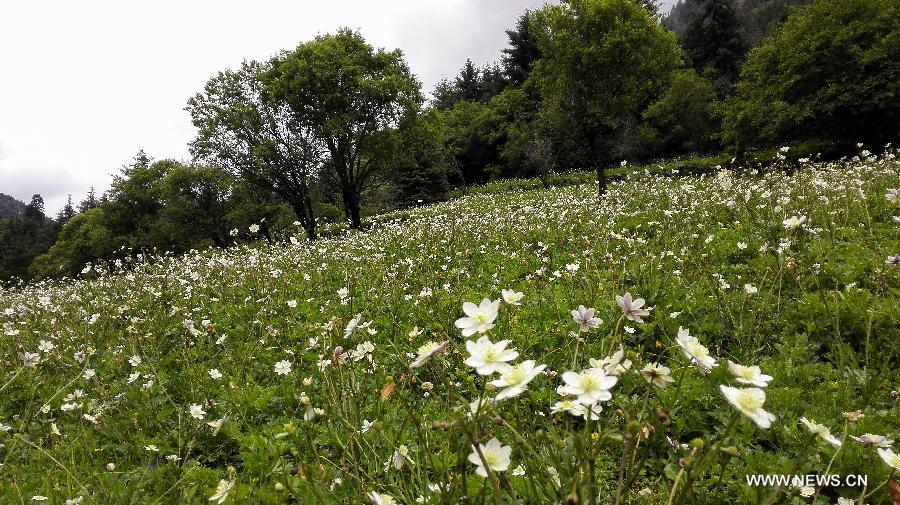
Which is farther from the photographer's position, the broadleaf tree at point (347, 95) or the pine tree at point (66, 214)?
the pine tree at point (66, 214)

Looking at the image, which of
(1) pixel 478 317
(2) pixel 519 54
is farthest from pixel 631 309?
(2) pixel 519 54

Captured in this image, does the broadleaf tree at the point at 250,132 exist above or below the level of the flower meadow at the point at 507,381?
above

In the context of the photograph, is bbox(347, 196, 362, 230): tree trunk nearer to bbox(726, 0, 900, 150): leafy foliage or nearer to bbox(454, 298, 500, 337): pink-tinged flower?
bbox(454, 298, 500, 337): pink-tinged flower

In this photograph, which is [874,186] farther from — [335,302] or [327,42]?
[327,42]

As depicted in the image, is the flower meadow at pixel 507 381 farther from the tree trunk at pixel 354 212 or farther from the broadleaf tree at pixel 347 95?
the broadleaf tree at pixel 347 95

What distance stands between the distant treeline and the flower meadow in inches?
114

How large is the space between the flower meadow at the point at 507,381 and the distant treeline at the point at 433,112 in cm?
290

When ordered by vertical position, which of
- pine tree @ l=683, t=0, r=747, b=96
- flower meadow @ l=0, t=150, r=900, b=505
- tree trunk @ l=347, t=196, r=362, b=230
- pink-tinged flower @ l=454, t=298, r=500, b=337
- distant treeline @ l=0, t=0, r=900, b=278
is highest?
pine tree @ l=683, t=0, r=747, b=96

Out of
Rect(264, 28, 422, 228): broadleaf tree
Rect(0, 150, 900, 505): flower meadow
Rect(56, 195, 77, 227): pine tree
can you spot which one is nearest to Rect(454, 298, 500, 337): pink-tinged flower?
Rect(0, 150, 900, 505): flower meadow

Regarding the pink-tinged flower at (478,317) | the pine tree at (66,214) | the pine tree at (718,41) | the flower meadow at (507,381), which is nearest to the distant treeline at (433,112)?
the flower meadow at (507,381)

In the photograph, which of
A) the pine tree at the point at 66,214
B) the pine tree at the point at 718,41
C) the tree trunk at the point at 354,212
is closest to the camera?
the tree trunk at the point at 354,212

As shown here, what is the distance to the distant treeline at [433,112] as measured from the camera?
16.6 metres

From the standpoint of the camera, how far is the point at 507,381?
4.11 feet

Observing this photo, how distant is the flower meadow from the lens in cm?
141
